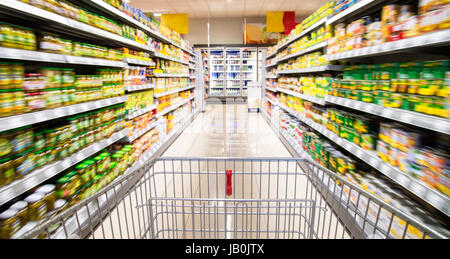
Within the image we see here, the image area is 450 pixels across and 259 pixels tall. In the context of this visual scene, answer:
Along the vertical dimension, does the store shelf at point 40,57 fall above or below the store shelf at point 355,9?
below

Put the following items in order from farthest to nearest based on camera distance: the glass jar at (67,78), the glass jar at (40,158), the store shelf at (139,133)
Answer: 1. the store shelf at (139,133)
2. the glass jar at (67,78)
3. the glass jar at (40,158)

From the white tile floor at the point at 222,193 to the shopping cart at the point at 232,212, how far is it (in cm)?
1

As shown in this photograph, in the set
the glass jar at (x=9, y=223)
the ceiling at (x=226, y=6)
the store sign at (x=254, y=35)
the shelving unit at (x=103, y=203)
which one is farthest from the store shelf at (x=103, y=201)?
the store sign at (x=254, y=35)

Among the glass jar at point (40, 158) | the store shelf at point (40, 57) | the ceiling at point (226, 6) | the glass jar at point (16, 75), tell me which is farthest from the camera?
the ceiling at point (226, 6)

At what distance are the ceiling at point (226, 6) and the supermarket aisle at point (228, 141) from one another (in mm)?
5266

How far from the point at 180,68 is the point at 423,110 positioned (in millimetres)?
5481

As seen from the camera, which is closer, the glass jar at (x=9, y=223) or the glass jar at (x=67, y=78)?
the glass jar at (x=9, y=223)

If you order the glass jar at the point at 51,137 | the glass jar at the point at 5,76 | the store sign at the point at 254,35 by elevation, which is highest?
the store sign at the point at 254,35

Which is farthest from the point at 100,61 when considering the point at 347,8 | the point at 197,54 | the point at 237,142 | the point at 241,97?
the point at 241,97

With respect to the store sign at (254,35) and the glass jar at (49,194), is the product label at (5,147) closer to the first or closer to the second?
the glass jar at (49,194)

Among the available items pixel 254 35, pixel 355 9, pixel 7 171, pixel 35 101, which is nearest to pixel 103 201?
pixel 7 171

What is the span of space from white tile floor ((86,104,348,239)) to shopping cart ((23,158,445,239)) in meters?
0.01

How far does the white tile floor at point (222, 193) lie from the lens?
5.23 feet
